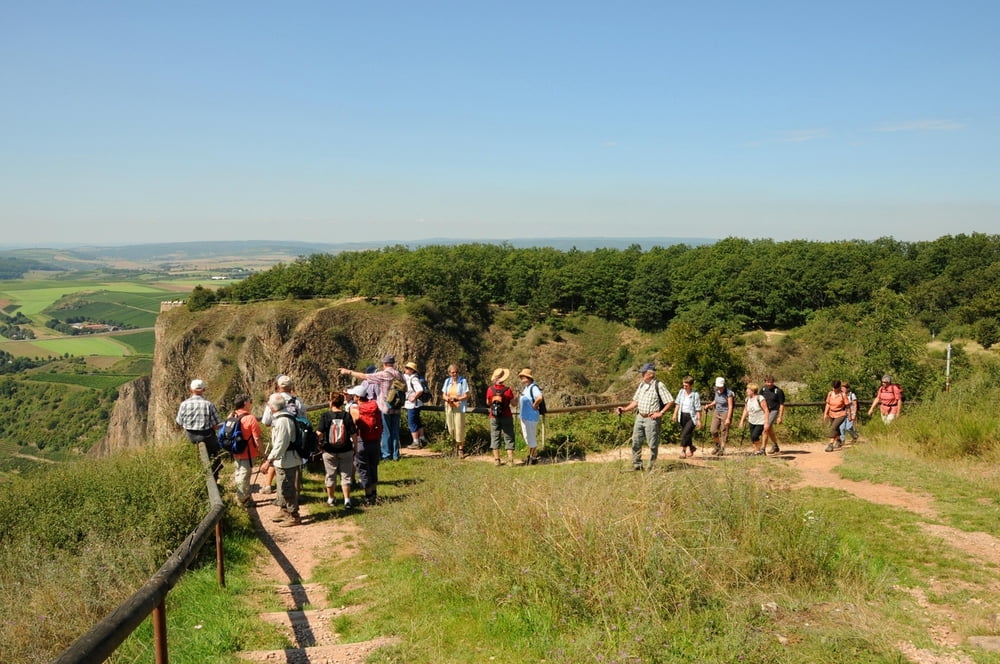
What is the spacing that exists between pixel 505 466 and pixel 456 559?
17.9ft

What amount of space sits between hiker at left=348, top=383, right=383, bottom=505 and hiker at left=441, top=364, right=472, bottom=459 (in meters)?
2.58

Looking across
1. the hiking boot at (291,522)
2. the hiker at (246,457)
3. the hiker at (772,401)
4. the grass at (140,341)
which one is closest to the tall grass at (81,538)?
the hiker at (246,457)

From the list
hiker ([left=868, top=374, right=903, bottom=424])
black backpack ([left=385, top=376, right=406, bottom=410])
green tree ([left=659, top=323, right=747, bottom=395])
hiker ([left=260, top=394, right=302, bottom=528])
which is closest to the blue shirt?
black backpack ([left=385, top=376, right=406, bottom=410])

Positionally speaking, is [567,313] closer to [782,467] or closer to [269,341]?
[269,341]

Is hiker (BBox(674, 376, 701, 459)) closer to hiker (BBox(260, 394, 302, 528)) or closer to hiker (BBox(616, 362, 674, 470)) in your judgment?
hiker (BBox(616, 362, 674, 470))

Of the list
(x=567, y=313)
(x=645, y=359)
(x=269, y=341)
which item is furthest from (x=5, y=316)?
(x=645, y=359)

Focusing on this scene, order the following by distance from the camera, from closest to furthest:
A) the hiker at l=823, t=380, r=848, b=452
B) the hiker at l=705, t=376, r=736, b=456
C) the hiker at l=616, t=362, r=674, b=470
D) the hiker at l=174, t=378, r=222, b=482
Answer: the hiker at l=174, t=378, r=222, b=482 < the hiker at l=616, t=362, r=674, b=470 < the hiker at l=705, t=376, r=736, b=456 < the hiker at l=823, t=380, r=848, b=452

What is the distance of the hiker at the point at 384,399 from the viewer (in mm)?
11219

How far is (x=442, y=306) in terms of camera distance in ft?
284

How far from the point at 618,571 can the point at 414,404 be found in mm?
7809

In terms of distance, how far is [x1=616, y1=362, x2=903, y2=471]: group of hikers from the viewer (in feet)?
33.3

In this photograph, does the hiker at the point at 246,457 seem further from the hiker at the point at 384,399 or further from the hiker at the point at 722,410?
the hiker at the point at 722,410

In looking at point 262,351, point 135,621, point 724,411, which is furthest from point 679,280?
point 135,621

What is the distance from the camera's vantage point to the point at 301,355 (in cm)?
7356
